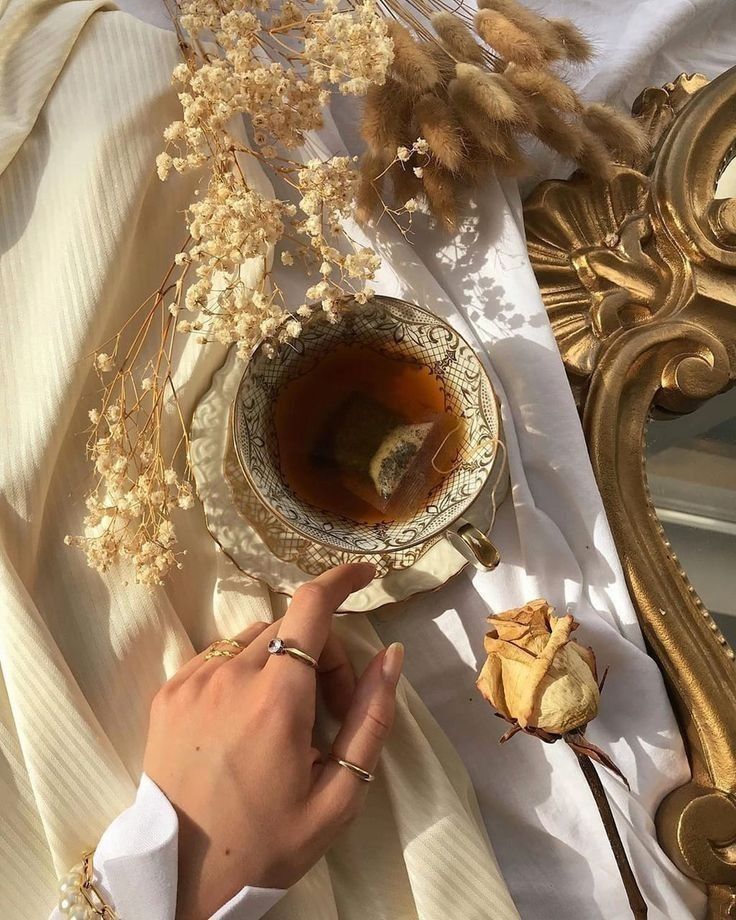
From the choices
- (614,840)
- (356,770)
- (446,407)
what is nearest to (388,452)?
(446,407)

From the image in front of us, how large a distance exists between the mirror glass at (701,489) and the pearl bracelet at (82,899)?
0.67 m

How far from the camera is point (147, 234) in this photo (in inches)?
33.4

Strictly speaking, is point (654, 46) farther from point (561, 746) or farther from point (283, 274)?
point (561, 746)

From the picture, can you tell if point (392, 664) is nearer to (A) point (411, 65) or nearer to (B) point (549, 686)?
(B) point (549, 686)

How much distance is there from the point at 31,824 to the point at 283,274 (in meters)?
0.63

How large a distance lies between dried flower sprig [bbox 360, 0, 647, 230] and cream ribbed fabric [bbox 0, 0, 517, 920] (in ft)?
0.78

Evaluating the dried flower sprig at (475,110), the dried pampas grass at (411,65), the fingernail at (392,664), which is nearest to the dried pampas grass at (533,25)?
the dried flower sprig at (475,110)

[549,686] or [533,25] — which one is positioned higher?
[533,25]

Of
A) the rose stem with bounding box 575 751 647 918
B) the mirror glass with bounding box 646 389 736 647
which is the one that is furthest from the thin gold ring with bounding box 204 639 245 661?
the mirror glass with bounding box 646 389 736 647

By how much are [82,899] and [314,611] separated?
12.9 inches

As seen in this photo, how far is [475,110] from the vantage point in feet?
2.62

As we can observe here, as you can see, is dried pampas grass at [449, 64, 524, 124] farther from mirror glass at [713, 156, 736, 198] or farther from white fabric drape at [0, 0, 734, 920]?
mirror glass at [713, 156, 736, 198]

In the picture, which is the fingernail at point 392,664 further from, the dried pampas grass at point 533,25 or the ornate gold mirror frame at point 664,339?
the dried pampas grass at point 533,25

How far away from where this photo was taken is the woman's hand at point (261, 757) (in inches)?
27.1
